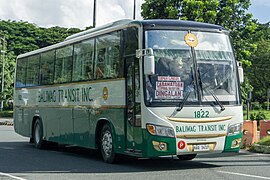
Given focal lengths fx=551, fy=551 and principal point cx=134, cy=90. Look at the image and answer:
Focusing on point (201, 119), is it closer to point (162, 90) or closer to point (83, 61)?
point (162, 90)

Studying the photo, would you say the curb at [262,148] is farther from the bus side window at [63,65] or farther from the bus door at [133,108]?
the bus side window at [63,65]

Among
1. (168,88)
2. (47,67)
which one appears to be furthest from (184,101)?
(47,67)

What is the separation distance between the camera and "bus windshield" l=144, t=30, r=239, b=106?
40.2 feet

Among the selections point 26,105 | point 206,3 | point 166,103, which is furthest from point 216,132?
point 206,3

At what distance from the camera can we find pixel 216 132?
1250cm

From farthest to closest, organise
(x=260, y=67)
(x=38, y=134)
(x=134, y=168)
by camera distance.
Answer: (x=260, y=67) < (x=38, y=134) < (x=134, y=168)

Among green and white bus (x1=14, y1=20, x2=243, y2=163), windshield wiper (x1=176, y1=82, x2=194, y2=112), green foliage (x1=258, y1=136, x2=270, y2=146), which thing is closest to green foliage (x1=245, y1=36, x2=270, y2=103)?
green foliage (x1=258, y1=136, x2=270, y2=146)

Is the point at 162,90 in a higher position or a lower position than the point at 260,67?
lower

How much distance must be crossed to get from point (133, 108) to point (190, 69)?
1593 millimetres

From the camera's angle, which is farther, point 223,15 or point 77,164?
point 223,15

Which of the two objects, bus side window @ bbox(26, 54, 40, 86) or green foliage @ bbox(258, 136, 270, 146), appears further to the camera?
bus side window @ bbox(26, 54, 40, 86)

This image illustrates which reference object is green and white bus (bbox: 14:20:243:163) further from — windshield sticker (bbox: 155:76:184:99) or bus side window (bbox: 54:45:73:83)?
bus side window (bbox: 54:45:73:83)

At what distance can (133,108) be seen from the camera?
12.8m

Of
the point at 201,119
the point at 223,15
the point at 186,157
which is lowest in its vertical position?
the point at 186,157
